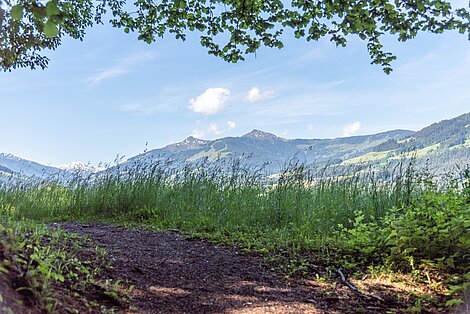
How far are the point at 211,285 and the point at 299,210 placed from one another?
3.06 meters

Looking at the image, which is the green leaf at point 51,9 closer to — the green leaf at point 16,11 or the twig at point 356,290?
the green leaf at point 16,11

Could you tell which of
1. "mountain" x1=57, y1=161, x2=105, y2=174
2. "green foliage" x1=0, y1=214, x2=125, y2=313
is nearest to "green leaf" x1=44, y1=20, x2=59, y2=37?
"green foliage" x1=0, y1=214, x2=125, y2=313

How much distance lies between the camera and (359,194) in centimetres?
606

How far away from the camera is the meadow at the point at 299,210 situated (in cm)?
320

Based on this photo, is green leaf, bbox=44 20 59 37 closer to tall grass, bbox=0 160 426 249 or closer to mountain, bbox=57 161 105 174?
tall grass, bbox=0 160 426 249

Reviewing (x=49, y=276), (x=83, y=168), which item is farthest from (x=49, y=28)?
(x=83, y=168)

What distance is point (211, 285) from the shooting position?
285 cm

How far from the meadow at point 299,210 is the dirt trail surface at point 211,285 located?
0.42 meters

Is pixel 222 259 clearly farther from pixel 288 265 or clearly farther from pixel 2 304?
pixel 2 304

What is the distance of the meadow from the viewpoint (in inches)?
126

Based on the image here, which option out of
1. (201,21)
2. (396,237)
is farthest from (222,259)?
(201,21)

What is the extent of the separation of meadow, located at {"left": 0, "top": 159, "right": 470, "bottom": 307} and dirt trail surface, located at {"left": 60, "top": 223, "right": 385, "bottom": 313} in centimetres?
42

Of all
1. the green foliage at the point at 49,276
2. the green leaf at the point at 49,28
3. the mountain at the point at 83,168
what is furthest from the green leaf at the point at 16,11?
the mountain at the point at 83,168

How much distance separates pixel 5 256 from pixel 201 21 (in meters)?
5.93
